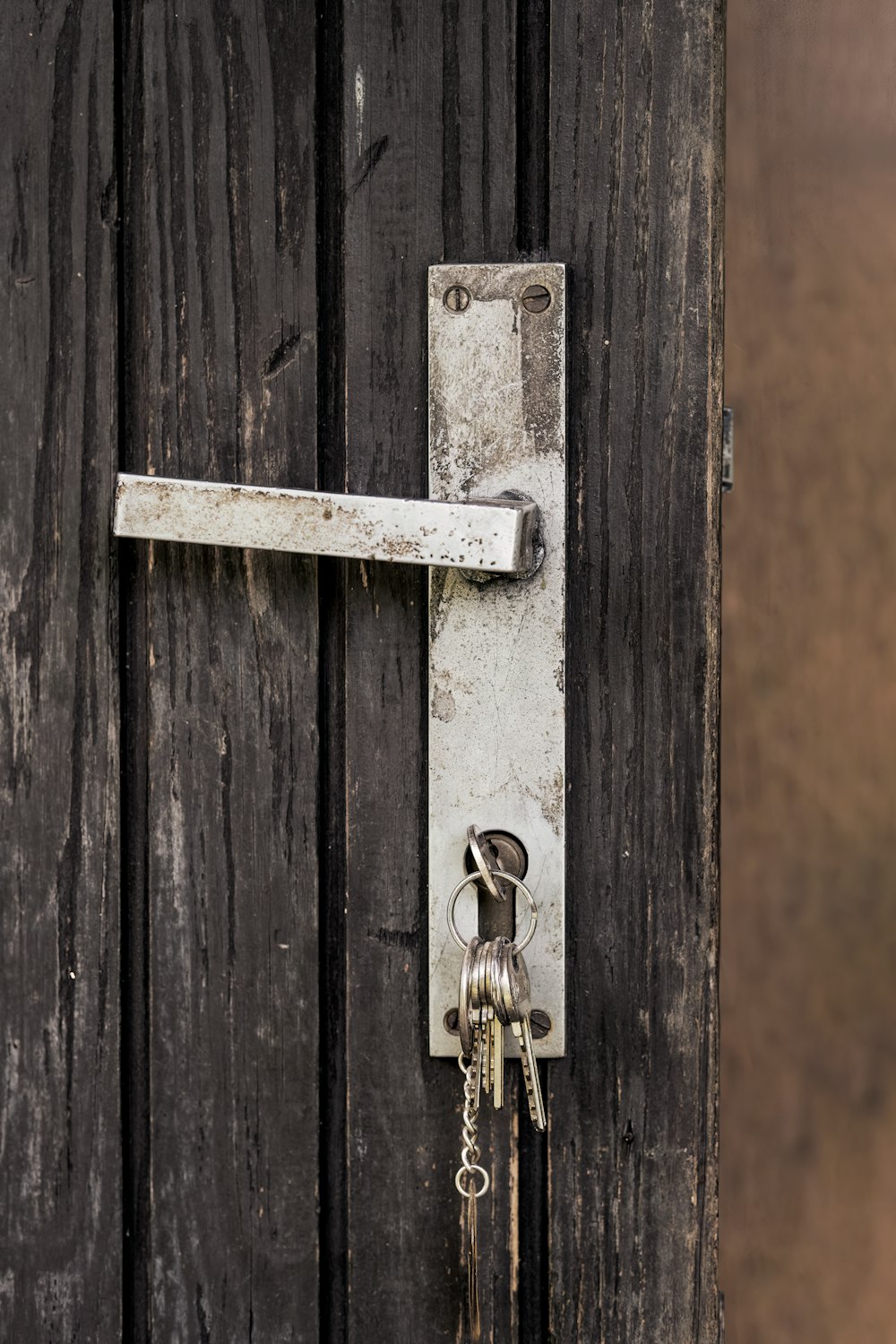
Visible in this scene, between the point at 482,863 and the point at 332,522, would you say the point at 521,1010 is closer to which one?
the point at 482,863

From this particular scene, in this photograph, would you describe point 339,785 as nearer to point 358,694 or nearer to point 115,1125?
point 358,694

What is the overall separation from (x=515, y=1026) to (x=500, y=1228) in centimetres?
13

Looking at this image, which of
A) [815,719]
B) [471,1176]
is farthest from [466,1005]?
[815,719]

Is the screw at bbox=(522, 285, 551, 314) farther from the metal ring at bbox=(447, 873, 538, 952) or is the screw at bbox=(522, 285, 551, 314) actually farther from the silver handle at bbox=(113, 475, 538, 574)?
the metal ring at bbox=(447, 873, 538, 952)

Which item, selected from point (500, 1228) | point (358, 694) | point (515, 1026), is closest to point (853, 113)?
point (358, 694)

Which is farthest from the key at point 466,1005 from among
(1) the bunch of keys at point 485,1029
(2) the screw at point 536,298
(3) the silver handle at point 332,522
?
(2) the screw at point 536,298

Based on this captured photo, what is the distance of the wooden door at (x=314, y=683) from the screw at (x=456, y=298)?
0.02 metres

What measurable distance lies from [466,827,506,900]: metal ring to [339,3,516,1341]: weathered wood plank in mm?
33

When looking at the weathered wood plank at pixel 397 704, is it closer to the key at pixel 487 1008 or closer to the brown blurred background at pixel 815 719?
the key at pixel 487 1008

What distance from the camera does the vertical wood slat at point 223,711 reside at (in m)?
0.55

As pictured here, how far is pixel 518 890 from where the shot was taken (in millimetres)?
536

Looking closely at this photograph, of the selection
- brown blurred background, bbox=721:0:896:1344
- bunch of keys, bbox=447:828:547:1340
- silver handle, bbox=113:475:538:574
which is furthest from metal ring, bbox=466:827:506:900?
brown blurred background, bbox=721:0:896:1344

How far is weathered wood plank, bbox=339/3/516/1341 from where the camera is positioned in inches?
21.2

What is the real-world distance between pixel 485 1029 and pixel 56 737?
11.4 inches
